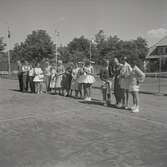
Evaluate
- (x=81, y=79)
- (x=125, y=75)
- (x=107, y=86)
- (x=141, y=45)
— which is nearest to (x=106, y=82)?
(x=107, y=86)

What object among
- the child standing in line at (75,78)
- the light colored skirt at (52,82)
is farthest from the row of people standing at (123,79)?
the light colored skirt at (52,82)

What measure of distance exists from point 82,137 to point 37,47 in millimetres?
55982

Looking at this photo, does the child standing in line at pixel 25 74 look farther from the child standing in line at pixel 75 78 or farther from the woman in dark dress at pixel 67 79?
the child standing in line at pixel 75 78

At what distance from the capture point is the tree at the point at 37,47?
199 feet

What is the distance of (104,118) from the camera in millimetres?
8062

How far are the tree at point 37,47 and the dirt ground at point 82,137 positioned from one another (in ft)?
172

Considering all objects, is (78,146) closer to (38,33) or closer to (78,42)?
(38,33)

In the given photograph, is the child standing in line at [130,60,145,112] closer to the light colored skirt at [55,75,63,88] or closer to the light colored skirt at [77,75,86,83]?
the light colored skirt at [77,75,86,83]

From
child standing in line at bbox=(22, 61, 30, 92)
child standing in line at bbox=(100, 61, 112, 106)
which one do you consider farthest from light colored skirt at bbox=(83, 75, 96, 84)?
child standing in line at bbox=(22, 61, 30, 92)

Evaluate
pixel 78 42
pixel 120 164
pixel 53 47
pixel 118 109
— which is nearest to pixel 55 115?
pixel 118 109

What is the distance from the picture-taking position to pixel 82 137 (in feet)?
20.0

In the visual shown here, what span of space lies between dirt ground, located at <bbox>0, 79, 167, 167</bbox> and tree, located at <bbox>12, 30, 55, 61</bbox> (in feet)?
172

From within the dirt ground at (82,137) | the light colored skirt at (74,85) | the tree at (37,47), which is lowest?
the dirt ground at (82,137)

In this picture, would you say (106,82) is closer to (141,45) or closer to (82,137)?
(82,137)
